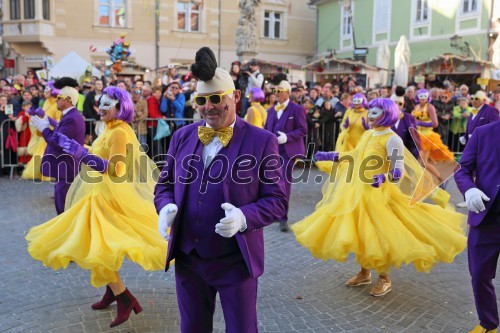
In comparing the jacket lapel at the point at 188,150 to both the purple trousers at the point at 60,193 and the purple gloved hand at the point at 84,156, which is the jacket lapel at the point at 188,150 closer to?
the purple gloved hand at the point at 84,156

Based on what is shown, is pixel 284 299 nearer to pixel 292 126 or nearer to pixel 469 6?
pixel 292 126

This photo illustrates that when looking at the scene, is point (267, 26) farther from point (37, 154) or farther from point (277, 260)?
point (277, 260)

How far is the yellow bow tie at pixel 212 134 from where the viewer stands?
300cm

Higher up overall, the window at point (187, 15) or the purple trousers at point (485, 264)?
the window at point (187, 15)

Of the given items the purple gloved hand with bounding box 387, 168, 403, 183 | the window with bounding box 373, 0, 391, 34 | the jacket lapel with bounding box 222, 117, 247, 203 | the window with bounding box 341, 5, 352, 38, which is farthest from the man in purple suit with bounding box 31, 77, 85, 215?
the window with bounding box 341, 5, 352, 38

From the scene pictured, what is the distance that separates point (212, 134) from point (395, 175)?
262cm

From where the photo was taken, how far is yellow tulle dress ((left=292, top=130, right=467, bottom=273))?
4738mm

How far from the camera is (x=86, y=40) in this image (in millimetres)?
30109

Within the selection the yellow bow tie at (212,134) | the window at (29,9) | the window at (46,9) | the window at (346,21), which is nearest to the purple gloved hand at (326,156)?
the yellow bow tie at (212,134)

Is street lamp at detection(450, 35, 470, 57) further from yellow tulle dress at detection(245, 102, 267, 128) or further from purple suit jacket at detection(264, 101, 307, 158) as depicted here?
purple suit jacket at detection(264, 101, 307, 158)

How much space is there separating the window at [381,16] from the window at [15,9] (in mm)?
20531

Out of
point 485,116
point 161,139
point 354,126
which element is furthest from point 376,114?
point 161,139

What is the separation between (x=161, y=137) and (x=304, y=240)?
7.35m

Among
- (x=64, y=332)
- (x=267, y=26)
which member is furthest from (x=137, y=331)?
(x=267, y=26)
